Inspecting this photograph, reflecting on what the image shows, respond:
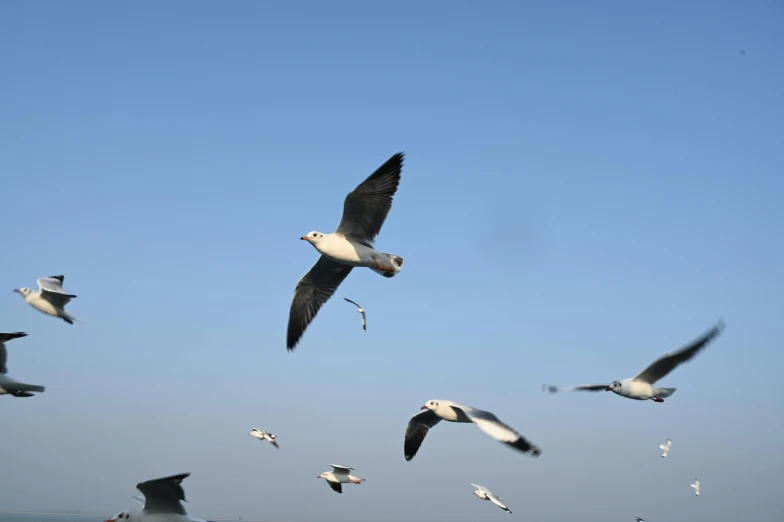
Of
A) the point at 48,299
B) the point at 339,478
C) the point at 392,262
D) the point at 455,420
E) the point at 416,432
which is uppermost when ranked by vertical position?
the point at 392,262

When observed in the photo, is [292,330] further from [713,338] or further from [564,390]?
[713,338]

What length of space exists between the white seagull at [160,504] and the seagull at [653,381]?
780cm

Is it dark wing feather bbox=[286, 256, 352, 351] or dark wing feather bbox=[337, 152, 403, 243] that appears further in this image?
dark wing feather bbox=[286, 256, 352, 351]

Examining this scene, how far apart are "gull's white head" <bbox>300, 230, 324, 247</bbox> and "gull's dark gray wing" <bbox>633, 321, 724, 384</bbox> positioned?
7.12 meters

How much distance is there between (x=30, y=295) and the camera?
15398 millimetres

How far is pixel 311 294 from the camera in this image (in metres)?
18.2

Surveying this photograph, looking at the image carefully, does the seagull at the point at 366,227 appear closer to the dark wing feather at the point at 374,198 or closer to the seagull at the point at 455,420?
the dark wing feather at the point at 374,198

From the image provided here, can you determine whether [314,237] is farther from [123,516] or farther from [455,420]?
[123,516]

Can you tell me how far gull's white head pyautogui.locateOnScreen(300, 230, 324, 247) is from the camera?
51.1 feet

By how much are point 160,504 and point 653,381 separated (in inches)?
406

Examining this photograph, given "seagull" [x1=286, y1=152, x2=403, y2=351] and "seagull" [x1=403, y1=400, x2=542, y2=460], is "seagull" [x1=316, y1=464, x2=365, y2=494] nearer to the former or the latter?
"seagull" [x1=403, y1=400, x2=542, y2=460]

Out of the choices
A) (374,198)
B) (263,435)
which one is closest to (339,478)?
(263,435)

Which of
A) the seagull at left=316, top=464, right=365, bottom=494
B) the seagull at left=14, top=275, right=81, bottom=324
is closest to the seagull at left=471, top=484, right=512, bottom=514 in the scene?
the seagull at left=316, top=464, right=365, bottom=494

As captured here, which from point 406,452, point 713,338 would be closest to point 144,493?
point 406,452
